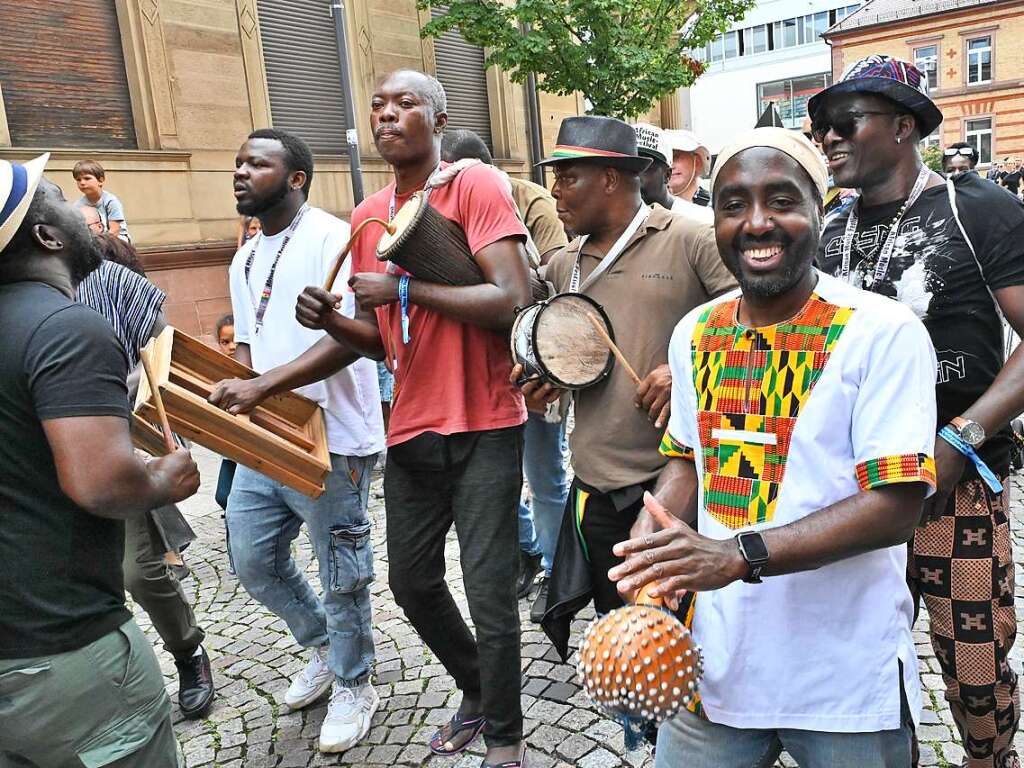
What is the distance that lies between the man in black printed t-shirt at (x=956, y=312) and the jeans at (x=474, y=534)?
4.18 feet

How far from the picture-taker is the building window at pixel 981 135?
42125 millimetres

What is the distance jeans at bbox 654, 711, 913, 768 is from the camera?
1662 millimetres

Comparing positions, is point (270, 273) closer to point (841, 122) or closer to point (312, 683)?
point (312, 683)

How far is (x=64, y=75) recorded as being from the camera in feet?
31.3

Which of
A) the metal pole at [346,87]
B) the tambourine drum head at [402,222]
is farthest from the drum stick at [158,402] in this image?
the metal pole at [346,87]

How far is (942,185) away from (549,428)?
2.36m

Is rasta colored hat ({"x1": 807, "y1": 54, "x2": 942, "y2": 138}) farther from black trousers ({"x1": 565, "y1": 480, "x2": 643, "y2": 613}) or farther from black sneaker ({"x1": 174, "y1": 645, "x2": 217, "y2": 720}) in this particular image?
black sneaker ({"x1": 174, "y1": 645, "x2": 217, "y2": 720})

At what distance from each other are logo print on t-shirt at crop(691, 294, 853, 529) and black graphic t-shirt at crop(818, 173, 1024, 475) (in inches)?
33.5

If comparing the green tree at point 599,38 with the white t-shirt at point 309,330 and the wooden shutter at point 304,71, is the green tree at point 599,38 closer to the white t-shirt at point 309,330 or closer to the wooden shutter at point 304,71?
the wooden shutter at point 304,71

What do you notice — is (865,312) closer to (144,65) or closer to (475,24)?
(144,65)

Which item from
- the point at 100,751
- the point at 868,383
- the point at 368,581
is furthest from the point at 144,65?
the point at 868,383

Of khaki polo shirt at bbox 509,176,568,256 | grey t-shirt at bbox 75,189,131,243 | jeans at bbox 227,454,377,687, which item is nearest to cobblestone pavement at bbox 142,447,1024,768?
jeans at bbox 227,454,377,687

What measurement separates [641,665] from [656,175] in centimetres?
314

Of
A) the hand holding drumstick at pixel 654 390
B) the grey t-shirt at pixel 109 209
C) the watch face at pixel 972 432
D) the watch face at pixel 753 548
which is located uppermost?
the grey t-shirt at pixel 109 209
